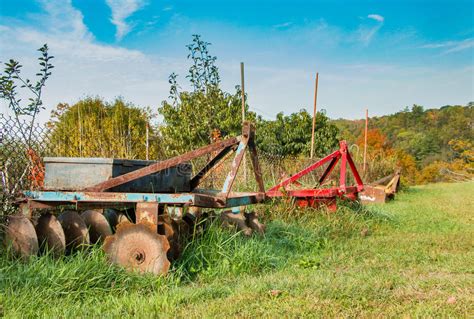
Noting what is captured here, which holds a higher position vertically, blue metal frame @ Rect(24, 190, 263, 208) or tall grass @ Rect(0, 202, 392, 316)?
blue metal frame @ Rect(24, 190, 263, 208)

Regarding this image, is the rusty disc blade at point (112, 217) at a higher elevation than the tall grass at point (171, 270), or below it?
higher

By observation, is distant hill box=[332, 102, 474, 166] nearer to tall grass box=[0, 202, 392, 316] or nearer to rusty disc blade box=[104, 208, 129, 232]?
tall grass box=[0, 202, 392, 316]

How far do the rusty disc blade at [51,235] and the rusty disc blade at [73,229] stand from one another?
0.56 ft

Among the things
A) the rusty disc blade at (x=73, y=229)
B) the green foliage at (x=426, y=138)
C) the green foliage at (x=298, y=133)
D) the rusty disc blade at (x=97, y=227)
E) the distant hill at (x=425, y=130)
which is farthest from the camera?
the distant hill at (x=425, y=130)

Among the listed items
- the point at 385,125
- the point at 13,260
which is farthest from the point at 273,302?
the point at 385,125

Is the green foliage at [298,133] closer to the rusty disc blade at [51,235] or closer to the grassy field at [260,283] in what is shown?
the grassy field at [260,283]

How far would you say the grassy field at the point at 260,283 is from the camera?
363 cm


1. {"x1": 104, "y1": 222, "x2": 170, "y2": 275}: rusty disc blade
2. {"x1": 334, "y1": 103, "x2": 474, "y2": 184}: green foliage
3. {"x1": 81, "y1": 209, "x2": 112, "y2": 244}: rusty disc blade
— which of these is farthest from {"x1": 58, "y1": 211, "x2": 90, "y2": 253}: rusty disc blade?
{"x1": 334, "y1": 103, "x2": 474, "y2": 184}: green foliage

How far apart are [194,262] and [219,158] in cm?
149

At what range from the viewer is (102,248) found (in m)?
4.55

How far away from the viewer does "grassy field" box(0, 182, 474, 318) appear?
3.63 m

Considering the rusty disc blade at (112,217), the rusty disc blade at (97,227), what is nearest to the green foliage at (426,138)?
the rusty disc blade at (112,217)

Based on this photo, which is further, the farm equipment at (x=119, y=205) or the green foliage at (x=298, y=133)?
the green foliage at (x=298, y=133)

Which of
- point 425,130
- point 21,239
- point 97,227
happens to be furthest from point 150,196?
point 425,130
